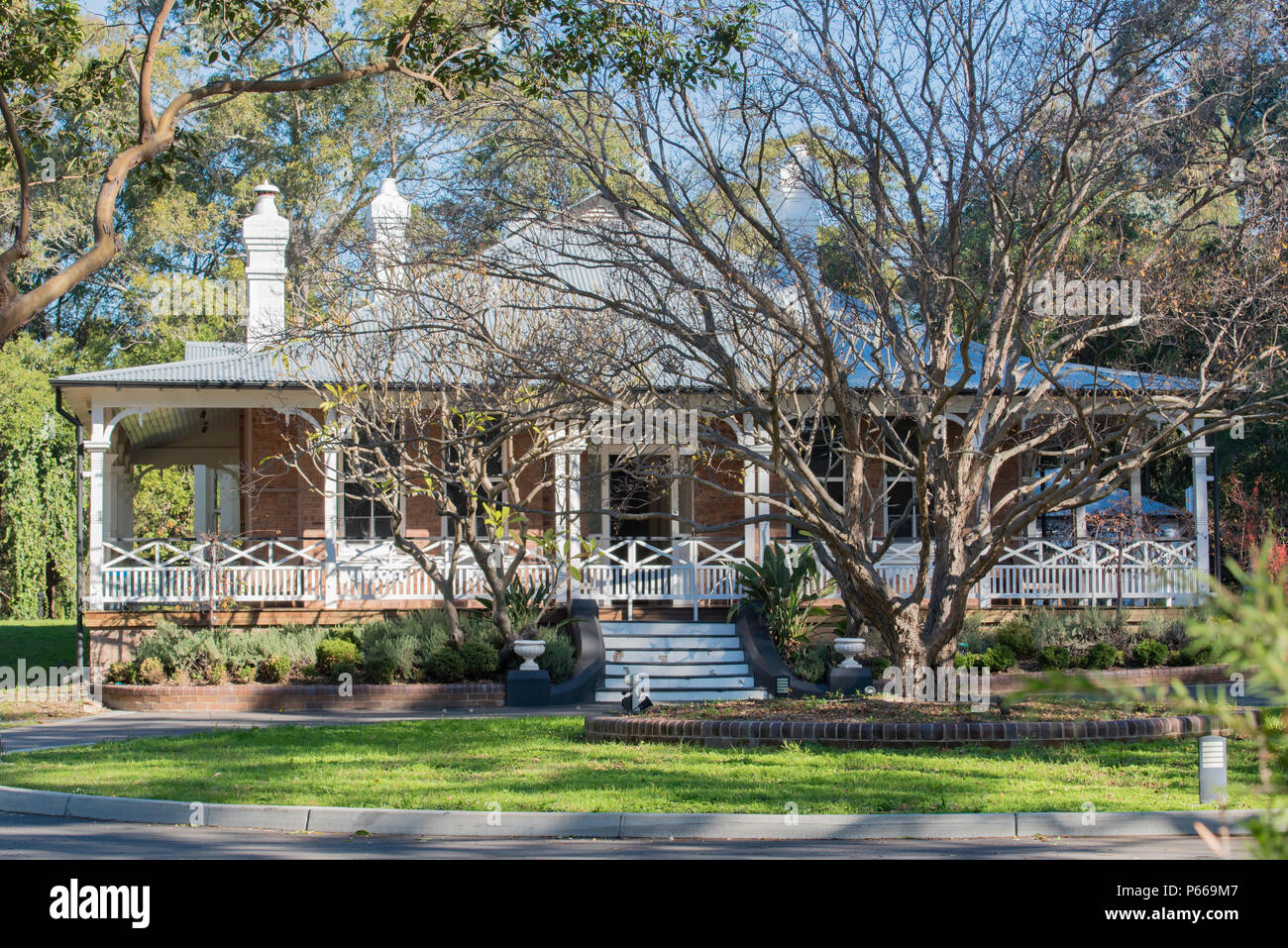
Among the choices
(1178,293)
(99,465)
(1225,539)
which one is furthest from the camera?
(1225,539)

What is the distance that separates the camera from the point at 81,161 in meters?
12.6

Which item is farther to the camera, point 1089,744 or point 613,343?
point 613,343

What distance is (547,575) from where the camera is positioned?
2006 centimetres

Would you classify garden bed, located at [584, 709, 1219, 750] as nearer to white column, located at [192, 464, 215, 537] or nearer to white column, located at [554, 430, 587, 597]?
white column, located at [554, 430, 587, 597]

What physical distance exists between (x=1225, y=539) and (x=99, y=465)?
22744 mm

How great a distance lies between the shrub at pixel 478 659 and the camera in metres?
17.7

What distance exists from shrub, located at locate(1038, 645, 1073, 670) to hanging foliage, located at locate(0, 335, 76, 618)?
1004 inches

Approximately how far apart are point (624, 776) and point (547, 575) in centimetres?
1061

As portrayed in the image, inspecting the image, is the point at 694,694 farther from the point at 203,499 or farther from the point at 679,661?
the point at 203,499

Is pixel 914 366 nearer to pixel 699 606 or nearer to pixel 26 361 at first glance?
pixel 699 606

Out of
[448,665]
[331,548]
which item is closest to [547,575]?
[448,665]

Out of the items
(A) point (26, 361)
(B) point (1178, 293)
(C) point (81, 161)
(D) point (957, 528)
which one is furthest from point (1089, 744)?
(A) point (26, 361)

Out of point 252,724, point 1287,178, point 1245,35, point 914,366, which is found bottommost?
point 252,724

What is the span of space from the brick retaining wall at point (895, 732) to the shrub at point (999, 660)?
6.56 meters
